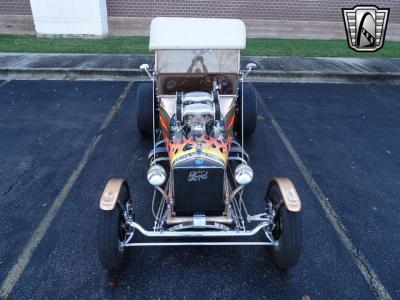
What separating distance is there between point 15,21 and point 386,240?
15.4 m

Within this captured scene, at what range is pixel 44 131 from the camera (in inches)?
257

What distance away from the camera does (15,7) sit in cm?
1361

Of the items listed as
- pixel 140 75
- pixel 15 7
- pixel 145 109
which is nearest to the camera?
pixel 145 109

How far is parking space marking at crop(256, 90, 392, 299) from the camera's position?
345cm

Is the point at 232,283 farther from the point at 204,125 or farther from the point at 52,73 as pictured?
the point at 52,73

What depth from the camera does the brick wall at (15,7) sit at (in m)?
13.5

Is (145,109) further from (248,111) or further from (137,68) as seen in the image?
(137,68)

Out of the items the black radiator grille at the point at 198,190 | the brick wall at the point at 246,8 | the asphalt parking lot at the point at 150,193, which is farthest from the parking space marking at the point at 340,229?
the brick wall at the point at 246,8

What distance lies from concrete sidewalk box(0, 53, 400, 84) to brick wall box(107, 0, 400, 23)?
3806 millimetres

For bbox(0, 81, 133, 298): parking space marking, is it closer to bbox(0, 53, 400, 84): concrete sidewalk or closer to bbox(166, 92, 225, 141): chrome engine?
bbox(166, 92, 225, 141): chrome engine

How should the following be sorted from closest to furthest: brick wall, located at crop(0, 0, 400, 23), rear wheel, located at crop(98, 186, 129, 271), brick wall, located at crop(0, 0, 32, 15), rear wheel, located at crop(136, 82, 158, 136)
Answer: rear wheel, located at crop(98, 186, 129, 271) < rear wheel, located at crop(136, 82, 158, 136) < brick wall, located at crop(0, 0, 32, 15) < brick wall, located at crop(0, 0, 400, 23)

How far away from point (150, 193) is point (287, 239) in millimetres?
2207

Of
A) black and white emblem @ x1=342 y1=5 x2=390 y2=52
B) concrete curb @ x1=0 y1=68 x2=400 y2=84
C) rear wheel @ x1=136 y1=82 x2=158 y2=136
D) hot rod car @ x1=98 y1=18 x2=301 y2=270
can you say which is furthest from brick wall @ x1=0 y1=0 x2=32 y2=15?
black and white emblem @ x1=342 y1=5 x2=390 y2=52

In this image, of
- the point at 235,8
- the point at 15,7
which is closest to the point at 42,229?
the point at 235,8
